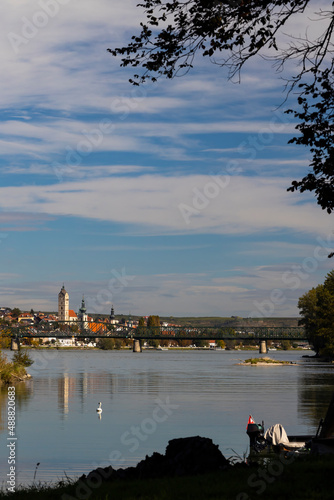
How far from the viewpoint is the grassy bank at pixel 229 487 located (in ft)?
45.5

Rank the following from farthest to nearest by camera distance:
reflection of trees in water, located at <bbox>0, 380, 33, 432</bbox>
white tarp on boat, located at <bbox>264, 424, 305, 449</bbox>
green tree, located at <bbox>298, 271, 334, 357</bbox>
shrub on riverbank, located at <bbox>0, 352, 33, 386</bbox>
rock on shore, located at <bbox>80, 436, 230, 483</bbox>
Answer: green tree, located at <bbox>298, 271, 334, 357</bbox>
shrub on riverbank, located at <bbox>0, 352, 33, 386</bbox>
reflection of trees in water, located at <bbox>0, 380, 33, 432</bbox>
white tarp on boat, located at <bbox>264, 424, 305, 449</bbox>
rock on shore, located at <bbox>80, 436, 230, 483</bbox>

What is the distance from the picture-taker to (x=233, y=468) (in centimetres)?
1691

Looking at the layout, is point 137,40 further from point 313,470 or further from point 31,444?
point 31,444

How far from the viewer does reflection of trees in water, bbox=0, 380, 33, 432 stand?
149 ft

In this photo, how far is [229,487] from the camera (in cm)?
1442

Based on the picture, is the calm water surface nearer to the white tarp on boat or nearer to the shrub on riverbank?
the white tarp on boat

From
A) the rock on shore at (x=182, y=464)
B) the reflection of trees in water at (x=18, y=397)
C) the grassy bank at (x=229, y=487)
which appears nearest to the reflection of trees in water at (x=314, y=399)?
the reflection of trees in water at (x=18, y=397)

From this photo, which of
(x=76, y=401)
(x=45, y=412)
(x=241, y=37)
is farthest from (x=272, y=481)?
(x=76, y=401)

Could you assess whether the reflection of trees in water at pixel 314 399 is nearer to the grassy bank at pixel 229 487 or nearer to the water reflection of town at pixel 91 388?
the water reflection of town at pixel 91 388

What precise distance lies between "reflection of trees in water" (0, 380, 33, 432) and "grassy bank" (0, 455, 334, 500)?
26495 mm

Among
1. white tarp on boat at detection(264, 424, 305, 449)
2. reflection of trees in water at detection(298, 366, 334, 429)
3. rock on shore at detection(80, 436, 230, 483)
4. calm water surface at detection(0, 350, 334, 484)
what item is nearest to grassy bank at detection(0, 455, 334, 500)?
rock on shore at detection(80, 436, 230, 483)

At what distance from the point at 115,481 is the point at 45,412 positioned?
119 ft

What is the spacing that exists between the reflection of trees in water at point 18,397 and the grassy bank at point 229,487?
86.9 feet

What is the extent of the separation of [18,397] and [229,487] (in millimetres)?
51160
